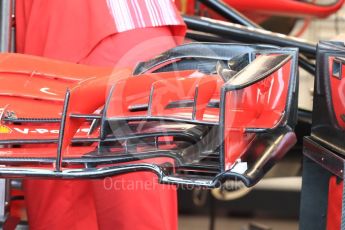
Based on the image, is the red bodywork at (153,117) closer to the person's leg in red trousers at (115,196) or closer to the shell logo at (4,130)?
the shell logo at (4,130)

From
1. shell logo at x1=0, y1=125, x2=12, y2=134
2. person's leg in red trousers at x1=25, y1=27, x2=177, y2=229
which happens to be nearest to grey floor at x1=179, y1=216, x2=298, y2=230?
person's leg in red trousers at x1=25, y1=27, x2=177, y2=229

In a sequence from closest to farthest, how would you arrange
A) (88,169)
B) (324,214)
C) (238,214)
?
(88,169) → (324,214) → (238,214)

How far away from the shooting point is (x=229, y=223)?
118 inches

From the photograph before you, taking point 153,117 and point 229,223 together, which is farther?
point 229,223

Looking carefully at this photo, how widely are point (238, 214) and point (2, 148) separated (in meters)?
2.23

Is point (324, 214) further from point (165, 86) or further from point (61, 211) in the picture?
point (61, 211)

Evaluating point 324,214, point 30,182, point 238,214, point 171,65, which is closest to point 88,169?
point 171,65

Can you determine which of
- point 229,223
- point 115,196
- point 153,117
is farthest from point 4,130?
point 229,223

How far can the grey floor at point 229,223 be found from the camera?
2.89m

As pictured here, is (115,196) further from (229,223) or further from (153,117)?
(229,223)

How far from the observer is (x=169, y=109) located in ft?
2.91

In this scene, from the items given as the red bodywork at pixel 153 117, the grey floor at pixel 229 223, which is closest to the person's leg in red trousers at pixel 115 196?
the red bodywork at pixel 153 117

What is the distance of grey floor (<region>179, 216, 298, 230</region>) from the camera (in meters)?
2.89

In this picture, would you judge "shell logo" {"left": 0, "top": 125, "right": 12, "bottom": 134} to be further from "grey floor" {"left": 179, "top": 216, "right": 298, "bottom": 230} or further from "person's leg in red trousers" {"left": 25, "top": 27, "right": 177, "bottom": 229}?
"grey floor" {"left": 179, "top": 216, "right": 298, "bottom": 230}
